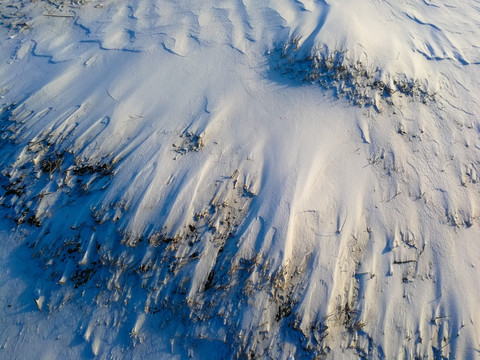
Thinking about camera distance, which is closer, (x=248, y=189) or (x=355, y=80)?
(x=248, y=189)

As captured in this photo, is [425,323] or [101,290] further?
[101,290]

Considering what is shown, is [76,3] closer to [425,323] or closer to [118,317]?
[118,317]

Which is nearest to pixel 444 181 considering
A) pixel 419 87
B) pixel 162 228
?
pixel 419 87

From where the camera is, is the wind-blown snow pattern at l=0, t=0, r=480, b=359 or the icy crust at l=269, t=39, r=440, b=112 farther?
the icy crust at l=269, t=39, r=440, b=112

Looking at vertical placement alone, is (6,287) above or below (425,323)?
below

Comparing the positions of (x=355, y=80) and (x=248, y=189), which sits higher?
(x=355, y=80)

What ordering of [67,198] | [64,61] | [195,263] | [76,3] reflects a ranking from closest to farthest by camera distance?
[195,263] < [67,198] < [64,61] < [76,3]
